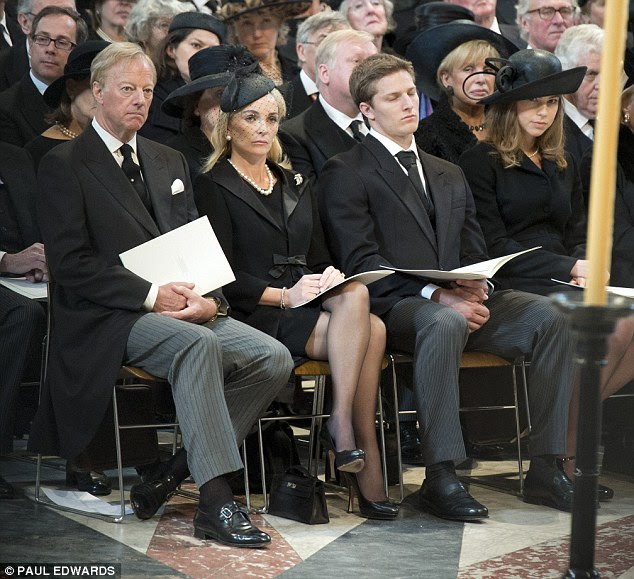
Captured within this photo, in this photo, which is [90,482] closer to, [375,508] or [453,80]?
[375,508]

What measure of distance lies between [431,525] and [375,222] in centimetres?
121

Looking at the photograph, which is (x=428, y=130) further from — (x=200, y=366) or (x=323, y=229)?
(x=200, y=366)

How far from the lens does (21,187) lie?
4480 millimetres

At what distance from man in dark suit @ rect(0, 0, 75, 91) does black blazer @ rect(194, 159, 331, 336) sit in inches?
65.6

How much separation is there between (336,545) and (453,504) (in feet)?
1.74

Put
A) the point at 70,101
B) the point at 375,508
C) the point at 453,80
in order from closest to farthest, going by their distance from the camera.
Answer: the point at 375,508, the point at 70,101, the point at 453,80

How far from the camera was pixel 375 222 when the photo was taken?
14.1ft

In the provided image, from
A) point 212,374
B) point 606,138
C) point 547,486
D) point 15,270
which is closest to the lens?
point 606,138

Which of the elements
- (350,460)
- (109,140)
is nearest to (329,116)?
(109,140)

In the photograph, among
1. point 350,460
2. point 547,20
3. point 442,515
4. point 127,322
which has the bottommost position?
point 442,515

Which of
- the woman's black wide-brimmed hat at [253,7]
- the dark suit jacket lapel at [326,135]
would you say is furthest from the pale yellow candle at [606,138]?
the woman's black wide-brimmed hat at [253,7]

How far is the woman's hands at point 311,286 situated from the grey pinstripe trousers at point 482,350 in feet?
Result: 0.97

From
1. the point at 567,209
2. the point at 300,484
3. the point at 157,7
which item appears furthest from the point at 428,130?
the point at 300,484

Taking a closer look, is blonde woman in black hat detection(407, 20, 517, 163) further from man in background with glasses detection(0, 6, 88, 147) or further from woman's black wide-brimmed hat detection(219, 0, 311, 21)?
man in background with glasses detection(0, 6, 88, 147)
